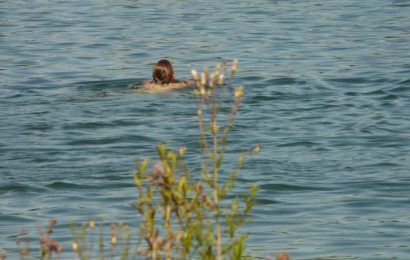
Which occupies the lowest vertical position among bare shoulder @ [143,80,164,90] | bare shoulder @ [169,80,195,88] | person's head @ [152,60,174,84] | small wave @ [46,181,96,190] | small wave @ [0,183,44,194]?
bare shoulder @ [169,80,195,88]

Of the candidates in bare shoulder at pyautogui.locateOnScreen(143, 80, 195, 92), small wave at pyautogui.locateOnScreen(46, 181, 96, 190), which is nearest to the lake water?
small wave at pyautogui.locateOnScreen(46, 181, 96, 190)

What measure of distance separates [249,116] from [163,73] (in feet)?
5.60

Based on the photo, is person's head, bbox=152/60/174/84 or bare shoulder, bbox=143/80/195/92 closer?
person's head, bbox=152/60/174/84

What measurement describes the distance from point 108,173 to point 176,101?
3.67m

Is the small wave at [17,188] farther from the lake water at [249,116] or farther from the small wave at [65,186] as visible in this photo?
the small wave at [65,186]

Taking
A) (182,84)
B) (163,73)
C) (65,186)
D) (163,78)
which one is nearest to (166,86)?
(163,78)

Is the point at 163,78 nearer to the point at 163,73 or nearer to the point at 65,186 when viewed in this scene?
the point at 163,73

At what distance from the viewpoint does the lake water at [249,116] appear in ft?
32.2

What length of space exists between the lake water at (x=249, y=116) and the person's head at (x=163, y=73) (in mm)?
209

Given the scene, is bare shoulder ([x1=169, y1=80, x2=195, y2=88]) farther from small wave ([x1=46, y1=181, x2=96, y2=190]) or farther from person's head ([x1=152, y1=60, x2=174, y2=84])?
small wave ([x1=46, y1=181, x2=96, y2=190])

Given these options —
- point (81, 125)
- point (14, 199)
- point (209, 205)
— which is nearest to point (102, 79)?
point (81, 125)

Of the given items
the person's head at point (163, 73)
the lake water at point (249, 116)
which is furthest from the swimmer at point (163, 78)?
the lake water at point (249, 116)

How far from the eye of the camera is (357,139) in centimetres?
1276

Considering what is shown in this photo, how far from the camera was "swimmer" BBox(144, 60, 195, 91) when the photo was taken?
15.2 meters
